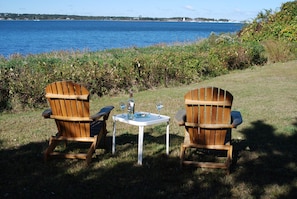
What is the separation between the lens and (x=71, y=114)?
509 centimetres

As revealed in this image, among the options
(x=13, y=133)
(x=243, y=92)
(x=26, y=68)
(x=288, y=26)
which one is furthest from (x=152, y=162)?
(x=288, y=26)

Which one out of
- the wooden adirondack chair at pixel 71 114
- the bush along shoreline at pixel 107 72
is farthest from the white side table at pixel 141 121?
the bush along shoreline at pixel 107 72

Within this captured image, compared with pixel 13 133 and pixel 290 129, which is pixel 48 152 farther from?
pixel 290 129

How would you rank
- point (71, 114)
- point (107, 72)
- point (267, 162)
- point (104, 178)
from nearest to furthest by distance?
point (104, 178)
point (71, 114)
point (267, 162)
point (107, 72)

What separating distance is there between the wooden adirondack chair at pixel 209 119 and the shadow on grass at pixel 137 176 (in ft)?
1.01

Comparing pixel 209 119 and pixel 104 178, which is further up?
pixel 209 119

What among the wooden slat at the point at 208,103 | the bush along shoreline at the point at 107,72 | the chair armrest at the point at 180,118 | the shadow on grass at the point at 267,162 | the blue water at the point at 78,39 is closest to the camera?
the shadow on grass at the point at 267,162

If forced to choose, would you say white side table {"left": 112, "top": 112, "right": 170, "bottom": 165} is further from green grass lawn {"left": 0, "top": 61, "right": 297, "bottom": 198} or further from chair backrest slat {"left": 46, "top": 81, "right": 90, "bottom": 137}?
chair backrest slat {"left": 46, "top": 81, "right": 90, "bottom": 137}

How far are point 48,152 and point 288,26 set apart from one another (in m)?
21.4

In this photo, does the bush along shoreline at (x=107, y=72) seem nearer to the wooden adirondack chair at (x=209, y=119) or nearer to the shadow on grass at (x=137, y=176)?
the shadow on grass at (x=137, y=176)

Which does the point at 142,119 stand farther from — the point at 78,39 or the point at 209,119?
the point at 78,39

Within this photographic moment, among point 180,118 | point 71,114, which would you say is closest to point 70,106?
point 71,114

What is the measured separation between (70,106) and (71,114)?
113 millimetres

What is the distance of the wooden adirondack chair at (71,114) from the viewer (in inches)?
196
